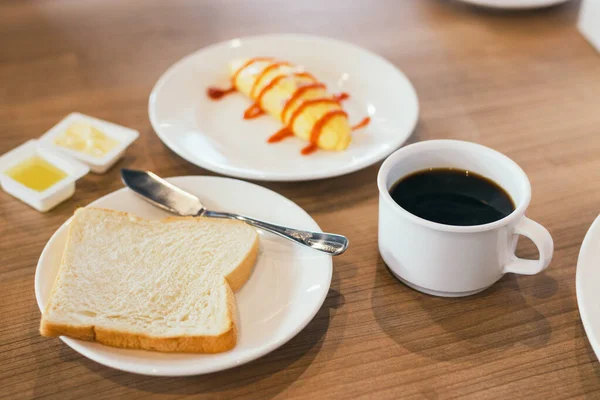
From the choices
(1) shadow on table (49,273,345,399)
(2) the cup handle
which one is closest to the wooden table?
(1) shadow on table (49,273,345,399)

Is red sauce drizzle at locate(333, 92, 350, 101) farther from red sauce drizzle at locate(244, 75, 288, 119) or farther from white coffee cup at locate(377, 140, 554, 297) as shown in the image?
white coffee cup at locate(377, 140, 554, 297)

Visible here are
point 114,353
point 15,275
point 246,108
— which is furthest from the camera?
point 246,108

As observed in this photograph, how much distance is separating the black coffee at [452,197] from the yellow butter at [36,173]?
2.19ft

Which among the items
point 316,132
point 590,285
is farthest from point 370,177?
point 590,285

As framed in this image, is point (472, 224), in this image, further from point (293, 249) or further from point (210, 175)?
point (210, 175)

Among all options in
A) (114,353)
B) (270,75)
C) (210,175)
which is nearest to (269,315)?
(114,353)

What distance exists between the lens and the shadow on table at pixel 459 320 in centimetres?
87

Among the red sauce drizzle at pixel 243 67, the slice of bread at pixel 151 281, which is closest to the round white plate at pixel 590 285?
the slice of bread at pixel 151 281

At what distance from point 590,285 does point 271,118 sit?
783 millimetres

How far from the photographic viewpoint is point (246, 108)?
1431 millimetres

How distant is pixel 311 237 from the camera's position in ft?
3.16

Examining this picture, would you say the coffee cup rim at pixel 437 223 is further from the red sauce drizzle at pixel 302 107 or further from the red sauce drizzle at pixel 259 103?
the red sauce drizzle at pixel 259 103

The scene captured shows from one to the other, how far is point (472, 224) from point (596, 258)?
195 mm

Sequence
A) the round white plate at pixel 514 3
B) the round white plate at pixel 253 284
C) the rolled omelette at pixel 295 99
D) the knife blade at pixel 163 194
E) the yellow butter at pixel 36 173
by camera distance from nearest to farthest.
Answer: the round white plate at pixel 253 284
the knife blade at pixel 163 194
the yellow butter at pixel 36 173
the rolled omelette at pixel 295 99
the round white plate at pixel 514 3
